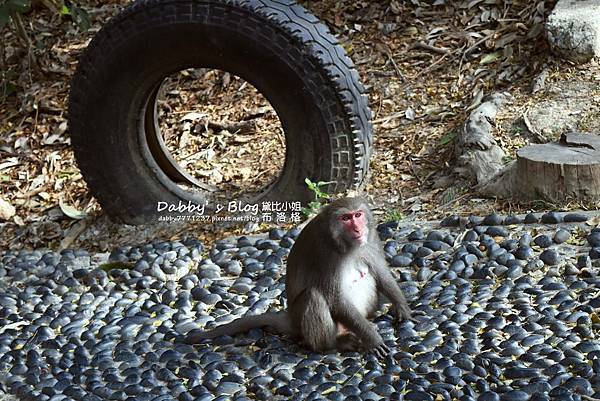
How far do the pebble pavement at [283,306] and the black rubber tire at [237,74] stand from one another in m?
0.79

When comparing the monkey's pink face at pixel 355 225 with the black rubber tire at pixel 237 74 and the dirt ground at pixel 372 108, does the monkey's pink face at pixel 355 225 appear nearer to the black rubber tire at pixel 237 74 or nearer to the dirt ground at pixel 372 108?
the dirt ground at pixel 372 108

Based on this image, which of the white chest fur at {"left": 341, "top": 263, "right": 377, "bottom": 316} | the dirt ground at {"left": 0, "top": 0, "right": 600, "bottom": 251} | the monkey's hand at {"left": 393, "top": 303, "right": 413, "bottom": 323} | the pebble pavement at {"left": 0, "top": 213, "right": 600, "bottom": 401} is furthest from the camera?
the dirt ground at {"left": 0, "top": 0, "right": 600, "bottom": 251}

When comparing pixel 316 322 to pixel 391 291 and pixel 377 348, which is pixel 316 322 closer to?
pixel 377 348

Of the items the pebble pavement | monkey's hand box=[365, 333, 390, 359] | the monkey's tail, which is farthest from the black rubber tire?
monkey's hand box=[365, 333, 390, 359]

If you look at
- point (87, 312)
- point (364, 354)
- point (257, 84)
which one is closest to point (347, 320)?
point (364, 354)

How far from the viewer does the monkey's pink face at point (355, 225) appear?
177 inches

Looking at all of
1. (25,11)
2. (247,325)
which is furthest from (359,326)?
(25,11)

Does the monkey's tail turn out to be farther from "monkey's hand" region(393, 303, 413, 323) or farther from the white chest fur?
"monkey's hand" region(393, 303, 413, 323)

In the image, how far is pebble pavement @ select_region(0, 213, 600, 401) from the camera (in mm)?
4324

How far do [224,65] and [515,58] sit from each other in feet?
8.42

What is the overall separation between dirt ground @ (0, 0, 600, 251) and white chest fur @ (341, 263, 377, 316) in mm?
1795

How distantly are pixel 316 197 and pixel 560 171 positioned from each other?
159 cm

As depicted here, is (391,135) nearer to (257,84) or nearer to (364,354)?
(257,84)

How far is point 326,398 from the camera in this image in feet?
13.9
